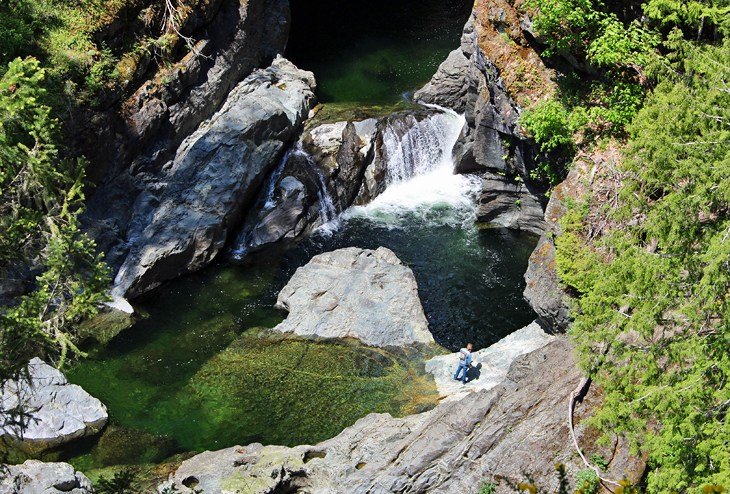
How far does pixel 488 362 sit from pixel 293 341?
210 inches

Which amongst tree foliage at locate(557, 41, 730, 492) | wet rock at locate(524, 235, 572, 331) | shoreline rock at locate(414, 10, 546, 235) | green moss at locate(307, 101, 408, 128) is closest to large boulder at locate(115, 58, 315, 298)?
green moss at locate(307, 101, 408, 128)

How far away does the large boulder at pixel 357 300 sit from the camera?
70.1 ft

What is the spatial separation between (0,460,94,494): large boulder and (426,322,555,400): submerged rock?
850 centimetres

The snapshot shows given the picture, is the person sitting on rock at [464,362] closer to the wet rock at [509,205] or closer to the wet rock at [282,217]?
the wet rock at [509,205]

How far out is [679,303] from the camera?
11.1 m

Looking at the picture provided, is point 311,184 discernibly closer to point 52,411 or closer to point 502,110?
point 502,110

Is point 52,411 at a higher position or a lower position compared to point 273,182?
lower

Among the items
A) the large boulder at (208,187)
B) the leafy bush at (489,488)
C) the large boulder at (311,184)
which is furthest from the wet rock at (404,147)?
the leafy bush at (489,488)

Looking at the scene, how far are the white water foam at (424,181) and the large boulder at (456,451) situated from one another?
9950 mm

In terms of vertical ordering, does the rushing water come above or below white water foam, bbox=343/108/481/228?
below

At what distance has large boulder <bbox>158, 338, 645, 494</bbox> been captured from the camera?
14000 mm

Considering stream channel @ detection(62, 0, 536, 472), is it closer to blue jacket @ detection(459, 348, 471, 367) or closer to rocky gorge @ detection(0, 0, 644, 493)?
rocky gorge @ detection(0, 0, 644, 493)

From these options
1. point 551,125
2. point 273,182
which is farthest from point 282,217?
point 551,125

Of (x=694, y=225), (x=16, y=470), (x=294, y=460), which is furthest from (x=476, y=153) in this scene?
(x=16, y=470)
